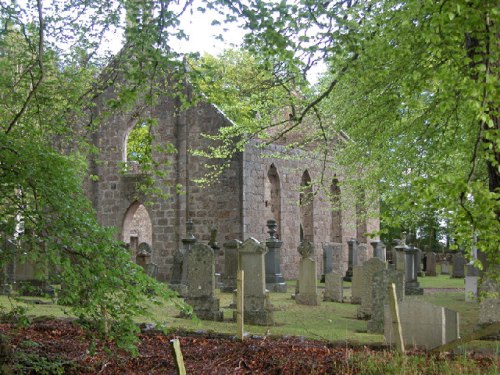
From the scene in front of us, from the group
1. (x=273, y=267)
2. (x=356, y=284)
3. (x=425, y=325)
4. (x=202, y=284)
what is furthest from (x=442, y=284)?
(x=425, y=325)

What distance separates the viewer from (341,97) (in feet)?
40.2

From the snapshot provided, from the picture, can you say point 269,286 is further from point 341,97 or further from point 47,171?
point 47,171

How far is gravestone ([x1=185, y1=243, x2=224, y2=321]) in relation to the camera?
11.1 meters

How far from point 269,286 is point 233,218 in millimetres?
3171

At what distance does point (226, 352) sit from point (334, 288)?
8.21 meters

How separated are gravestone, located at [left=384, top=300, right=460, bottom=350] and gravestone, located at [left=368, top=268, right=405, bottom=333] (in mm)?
1735

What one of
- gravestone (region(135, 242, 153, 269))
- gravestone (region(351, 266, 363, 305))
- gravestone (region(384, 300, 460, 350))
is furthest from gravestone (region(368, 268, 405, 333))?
gravestone (region(135, 242, 153, 269))

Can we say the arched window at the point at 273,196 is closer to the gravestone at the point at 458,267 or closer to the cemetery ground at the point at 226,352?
the gravestone at the point at 458,267

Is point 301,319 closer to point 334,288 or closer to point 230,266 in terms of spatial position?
point 334,288

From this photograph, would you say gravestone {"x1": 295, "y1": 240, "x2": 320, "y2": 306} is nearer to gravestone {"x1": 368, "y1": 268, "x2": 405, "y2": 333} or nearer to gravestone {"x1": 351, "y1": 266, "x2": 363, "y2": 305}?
gravestone {"x1": 351, "y1": 266, "x2": 363, "y2": 305}

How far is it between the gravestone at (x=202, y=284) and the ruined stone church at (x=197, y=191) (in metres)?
6.78

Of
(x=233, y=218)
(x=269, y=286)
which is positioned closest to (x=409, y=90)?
(x=269, y=286)

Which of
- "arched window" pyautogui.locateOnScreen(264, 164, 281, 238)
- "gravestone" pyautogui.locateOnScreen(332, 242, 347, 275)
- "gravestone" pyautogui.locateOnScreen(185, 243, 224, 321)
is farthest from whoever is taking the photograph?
"gravestone" pyautogui.locateOnScreen(332, 242, 347, 275)

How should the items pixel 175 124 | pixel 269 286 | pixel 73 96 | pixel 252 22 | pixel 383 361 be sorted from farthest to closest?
pixel 175 124, pixel 269 286, pixel 73 96, pixel 383 361, pixel 252 22
